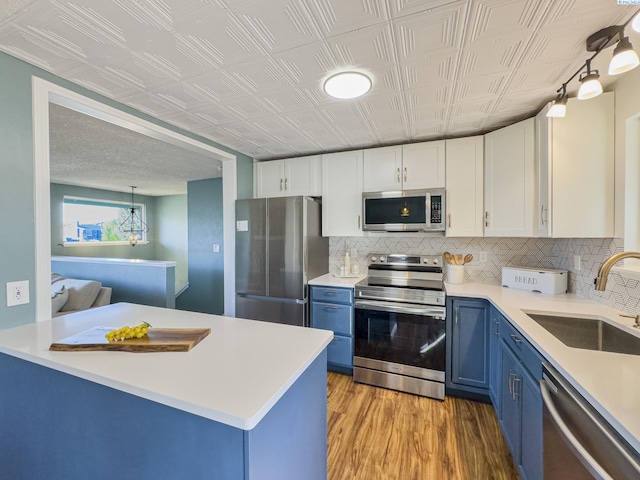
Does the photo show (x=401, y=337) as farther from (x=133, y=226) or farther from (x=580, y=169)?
(x=133, y=226)

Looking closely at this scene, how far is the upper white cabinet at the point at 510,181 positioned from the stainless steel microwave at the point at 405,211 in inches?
15.3

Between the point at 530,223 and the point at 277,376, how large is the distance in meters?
2.20

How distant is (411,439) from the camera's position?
6.05 feet

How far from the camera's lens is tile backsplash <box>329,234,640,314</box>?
5.47ft

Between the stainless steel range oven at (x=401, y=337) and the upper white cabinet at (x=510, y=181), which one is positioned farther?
the stainless steel range oven at (x=401, y=337)

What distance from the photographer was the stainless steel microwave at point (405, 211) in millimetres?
2523

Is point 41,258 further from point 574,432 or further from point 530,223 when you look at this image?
point 530,223

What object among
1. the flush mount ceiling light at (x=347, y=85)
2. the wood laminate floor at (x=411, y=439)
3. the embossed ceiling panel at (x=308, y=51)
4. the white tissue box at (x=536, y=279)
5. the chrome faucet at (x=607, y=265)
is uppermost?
the embossed ceiling panel at (x=308, y=51)

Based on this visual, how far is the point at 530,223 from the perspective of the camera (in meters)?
2.09

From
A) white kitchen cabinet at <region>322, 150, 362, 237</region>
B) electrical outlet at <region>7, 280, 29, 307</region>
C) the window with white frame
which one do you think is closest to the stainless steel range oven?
white kitchen cabinet at <region>322, 150, 362, 237</region>

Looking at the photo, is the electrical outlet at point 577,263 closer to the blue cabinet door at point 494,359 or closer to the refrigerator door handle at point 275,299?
the blue cabinet door at point 494,359

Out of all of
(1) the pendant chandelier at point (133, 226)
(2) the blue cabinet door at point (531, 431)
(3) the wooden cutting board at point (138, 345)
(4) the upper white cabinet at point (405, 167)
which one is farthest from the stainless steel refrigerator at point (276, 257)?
(1) the pendant chandelier at point (133, 226)

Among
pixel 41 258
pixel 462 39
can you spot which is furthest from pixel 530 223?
pixel 41 258

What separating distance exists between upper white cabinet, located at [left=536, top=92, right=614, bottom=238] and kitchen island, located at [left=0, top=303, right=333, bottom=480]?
1841mm
